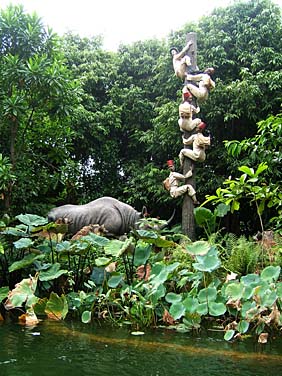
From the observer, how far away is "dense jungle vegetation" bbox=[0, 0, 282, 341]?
3.04 metres

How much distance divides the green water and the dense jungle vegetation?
171 millimetres

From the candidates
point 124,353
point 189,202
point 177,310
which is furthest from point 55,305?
point 189,202

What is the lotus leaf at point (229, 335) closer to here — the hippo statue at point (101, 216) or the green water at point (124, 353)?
the green water at point (124, 353)

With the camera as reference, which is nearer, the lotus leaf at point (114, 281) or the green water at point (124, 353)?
the green water at point (124, 353)

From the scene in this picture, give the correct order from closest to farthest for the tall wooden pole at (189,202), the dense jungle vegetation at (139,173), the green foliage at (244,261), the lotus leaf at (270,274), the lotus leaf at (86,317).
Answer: the lotus leaf at (270,274)
the lotus leaf at (86,317)
the dense jungle vegetation at (139,173)
the green foliage at (244,261)
the tall wooden pole at (189,202)

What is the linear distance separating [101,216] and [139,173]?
10.1 ft

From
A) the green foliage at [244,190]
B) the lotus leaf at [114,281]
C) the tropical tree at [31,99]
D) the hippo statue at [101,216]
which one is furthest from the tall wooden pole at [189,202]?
the lotus leaf at [114,281]

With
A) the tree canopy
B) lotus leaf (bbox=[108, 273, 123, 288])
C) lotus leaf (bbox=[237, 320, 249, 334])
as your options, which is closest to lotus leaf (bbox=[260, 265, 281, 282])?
lotus leaf (bbox=[237, 320, 249, 334])

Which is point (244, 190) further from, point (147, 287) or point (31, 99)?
point (31, 99)

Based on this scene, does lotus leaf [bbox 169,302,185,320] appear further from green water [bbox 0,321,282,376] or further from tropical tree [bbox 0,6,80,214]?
tropical tree [bbox 0,6,80,214]

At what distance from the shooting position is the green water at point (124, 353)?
1909mm

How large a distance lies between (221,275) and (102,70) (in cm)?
733

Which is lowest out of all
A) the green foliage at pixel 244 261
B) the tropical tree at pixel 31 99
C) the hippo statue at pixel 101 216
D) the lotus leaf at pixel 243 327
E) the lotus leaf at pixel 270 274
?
the lotus leaf at pixel 243 327

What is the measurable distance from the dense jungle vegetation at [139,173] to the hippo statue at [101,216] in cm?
34
